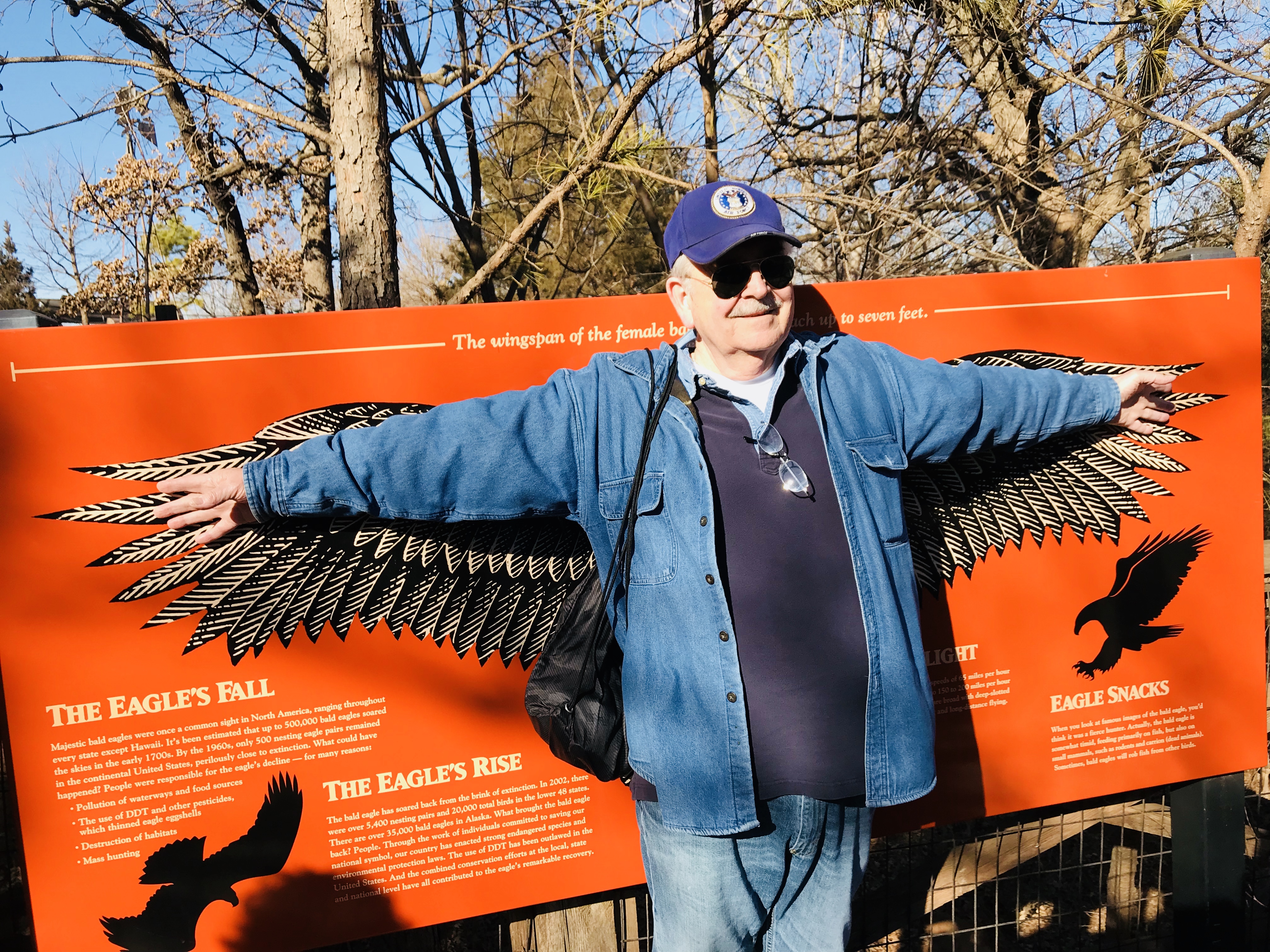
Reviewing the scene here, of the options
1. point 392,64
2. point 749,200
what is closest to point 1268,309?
point 392,64

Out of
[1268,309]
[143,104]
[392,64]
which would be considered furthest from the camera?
[1268,309]

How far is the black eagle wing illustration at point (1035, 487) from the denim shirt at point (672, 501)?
0.48 meters

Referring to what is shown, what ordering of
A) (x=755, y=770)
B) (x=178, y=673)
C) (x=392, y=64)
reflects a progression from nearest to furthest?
(x=755, y=770) → (x=178, y=673) → (x=392, y=64)

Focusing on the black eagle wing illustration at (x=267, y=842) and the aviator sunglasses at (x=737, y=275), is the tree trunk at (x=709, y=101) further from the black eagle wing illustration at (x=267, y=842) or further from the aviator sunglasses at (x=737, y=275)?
the black eagle wing illustration at (x=267, y=842)

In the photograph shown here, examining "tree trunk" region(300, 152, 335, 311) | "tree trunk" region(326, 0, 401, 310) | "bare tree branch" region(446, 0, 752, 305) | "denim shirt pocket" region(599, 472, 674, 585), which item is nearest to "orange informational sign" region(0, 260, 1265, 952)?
"denim shirt pocket" region(599, 472, 674, 585)

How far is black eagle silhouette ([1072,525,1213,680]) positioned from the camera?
2.53 m

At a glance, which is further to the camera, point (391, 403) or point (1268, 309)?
point (1268, 309)

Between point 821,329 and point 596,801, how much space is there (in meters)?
1.34

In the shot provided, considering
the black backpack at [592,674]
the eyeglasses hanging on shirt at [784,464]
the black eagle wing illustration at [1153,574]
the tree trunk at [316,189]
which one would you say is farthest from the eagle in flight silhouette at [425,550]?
the tree trunk at [316,189]

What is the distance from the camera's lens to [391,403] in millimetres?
2037

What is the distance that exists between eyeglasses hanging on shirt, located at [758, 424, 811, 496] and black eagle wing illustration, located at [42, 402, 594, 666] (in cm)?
54

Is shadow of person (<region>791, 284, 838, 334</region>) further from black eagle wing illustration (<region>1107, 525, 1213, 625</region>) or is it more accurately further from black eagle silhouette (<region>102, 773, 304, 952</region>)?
black eagle silhouette (<region>102, 773, 304, 952</region>)

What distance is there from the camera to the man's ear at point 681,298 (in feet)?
6.16

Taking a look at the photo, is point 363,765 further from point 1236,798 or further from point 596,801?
point 1236,798
